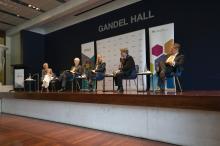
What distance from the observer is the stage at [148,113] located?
9.04 feet

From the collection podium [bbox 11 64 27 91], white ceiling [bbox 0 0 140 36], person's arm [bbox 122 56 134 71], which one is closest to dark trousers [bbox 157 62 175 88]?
person's arm [bbox 122 56 134 71]

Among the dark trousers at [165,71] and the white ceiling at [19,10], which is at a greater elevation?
the white ceiling at [19,10]

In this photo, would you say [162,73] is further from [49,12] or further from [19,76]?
[19,76]

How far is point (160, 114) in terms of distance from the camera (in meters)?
3.28

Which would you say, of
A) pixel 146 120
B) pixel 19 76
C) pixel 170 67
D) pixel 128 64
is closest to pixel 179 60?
pixel 170 67

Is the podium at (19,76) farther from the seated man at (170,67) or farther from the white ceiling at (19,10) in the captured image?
the seated man at (170,67)

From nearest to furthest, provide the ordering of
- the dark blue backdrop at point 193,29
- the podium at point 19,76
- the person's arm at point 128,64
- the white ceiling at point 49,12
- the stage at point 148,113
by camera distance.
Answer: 1. the stage at point 148,113
2. the person's arm at point 128,64
3. the dark blue backdrop at point 193,29
4. the white ceiling at point 49,12
5. the podium at point 19,76

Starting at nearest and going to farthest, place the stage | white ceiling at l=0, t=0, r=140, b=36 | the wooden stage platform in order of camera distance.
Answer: the wooden stage platform < the stage < white ceiling at l=0, t=0, r=140, b=36

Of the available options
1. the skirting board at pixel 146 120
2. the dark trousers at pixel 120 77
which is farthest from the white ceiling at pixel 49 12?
the skirting board at pixel 146 120

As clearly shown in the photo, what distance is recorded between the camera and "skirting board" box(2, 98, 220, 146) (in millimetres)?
2826

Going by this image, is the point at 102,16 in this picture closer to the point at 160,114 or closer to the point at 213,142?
the point at 160,114

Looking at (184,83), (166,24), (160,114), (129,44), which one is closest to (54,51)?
(129,44)

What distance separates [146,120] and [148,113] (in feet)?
0.41

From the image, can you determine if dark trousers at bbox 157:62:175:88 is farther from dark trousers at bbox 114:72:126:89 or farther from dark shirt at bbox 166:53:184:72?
dark trousers at bbox 114:72:126:89
